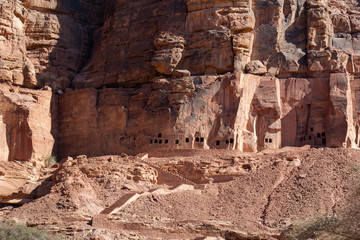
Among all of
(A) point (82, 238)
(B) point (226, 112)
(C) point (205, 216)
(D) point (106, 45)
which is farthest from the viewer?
(D) point (106, 45)

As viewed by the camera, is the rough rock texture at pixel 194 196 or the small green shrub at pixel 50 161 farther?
the small green shrub at pixel 50 161

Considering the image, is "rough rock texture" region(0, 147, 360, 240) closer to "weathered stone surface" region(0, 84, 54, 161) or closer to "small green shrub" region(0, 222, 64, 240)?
"small green shrub" region(0, 222, 64, 240)

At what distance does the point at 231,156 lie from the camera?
48812mm

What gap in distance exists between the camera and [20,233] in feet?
106

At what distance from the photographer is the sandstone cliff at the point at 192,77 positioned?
171 ft

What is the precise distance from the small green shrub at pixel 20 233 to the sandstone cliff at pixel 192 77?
19.3m

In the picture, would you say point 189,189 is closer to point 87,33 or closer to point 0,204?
point 0,204

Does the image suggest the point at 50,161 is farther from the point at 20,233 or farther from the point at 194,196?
the point at 20,233

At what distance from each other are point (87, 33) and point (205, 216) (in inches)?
1061

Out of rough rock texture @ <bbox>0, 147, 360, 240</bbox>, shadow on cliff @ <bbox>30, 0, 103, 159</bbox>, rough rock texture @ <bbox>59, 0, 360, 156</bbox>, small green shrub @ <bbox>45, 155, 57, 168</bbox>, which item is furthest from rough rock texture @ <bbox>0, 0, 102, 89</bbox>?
rough rock texture @ <bbox>0, 147, 360, 240</bbox>

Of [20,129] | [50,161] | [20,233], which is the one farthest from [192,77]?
[20,233]

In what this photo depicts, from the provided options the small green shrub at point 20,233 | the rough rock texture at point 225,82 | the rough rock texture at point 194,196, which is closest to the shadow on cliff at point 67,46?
the rough rock texture at point 225,82

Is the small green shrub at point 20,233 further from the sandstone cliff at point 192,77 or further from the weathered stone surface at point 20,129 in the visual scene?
the sandstone cliff at point 192,77

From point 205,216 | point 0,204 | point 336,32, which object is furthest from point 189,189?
point 336,32
